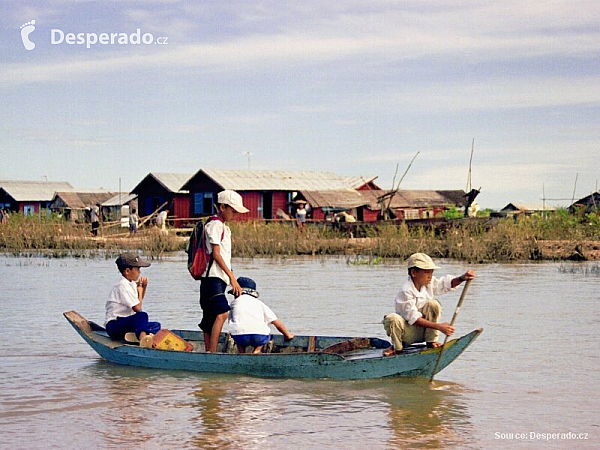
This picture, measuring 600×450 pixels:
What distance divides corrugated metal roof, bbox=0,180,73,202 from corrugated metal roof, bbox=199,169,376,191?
1760cm

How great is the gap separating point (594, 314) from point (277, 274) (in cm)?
912

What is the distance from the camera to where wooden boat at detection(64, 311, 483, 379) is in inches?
333

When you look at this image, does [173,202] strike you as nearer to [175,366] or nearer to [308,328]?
[308,328]

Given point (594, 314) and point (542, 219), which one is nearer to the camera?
point (594, 314)

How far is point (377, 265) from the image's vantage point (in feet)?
79.8

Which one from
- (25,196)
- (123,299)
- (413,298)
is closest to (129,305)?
(123,299)

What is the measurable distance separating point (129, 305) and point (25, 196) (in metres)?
49.1

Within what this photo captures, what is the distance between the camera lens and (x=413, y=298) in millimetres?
8352

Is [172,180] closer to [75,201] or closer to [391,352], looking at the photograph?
[75,201]

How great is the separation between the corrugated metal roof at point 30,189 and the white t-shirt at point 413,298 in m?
49.9

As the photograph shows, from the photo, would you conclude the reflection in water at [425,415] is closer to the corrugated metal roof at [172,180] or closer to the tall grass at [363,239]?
the tall grass at [363,239]

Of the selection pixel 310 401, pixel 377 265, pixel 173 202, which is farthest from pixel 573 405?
pixel 173 202

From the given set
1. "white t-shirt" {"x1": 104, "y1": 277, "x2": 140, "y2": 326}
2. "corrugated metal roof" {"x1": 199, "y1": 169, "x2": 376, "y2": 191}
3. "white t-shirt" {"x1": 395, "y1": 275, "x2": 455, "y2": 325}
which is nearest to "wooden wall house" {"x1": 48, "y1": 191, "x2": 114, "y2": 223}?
"corrugated metal roof" {"x1": 199, "y1": 169, "x2": 376, "y2": 191}

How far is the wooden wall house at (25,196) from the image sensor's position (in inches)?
2197
